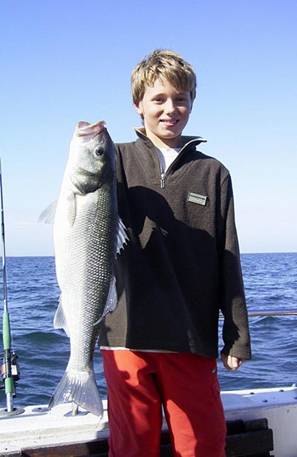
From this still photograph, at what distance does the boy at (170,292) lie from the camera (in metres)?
3.10

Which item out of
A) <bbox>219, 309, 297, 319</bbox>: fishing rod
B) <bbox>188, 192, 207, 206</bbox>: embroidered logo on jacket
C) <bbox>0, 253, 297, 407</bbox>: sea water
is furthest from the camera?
<bbox>0, 253, 297, 407</bbox>: sea water

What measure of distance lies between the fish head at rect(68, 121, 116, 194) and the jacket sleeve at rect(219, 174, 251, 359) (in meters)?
0.85

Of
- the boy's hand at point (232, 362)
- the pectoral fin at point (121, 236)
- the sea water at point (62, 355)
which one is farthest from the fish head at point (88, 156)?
the sea water at point (62, 355)

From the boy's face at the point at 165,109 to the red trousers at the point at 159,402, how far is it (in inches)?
48.0

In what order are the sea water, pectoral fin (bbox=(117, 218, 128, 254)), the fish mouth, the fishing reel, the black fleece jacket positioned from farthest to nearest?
the sea water < the fishing reel < the black fleece jacket < pectoral fin (bbox=(117, 218, 128, 254)) < the fish mouth

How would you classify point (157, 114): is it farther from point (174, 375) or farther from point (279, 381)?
point (279, 381)

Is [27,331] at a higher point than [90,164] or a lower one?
lower

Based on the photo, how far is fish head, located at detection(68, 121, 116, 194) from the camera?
8.75 feet

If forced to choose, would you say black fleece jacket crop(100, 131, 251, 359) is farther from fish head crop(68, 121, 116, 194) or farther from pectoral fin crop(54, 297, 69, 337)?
fish head crop(68, 121, 116, 194)

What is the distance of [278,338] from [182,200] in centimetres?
988

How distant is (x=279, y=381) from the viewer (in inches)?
339

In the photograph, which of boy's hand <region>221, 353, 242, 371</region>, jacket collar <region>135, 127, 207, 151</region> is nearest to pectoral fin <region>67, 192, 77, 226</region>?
jacket collar <region>135, 127, 207, 151</region>

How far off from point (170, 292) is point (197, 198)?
1.76ft

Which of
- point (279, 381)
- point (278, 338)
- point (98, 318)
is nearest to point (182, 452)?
point (98, 318)
